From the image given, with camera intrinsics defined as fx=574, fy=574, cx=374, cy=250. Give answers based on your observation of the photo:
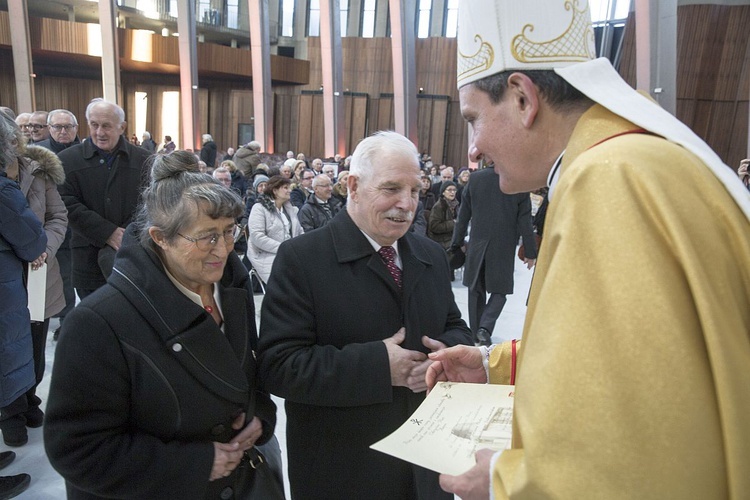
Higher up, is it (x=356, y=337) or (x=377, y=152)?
(x=377, y=152)

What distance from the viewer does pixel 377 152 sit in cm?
191

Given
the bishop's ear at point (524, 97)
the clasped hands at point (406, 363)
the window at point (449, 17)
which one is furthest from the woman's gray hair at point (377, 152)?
the window at point (449, 17)

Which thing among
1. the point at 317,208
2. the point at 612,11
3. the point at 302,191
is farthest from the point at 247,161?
the point at 612,11

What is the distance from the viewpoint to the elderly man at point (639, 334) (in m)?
0.73

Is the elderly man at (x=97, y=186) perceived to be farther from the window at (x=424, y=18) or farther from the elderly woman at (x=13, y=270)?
the window at (x=424, y=18)

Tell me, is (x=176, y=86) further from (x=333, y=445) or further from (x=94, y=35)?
(x=333, y=445)

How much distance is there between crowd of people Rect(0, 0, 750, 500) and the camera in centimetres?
74

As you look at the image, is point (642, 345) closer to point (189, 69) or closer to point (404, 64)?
point (404, 64)

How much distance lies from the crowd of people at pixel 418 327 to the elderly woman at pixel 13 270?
11 mm

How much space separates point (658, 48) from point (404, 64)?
7541 millimetres

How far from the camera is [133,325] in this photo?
151 cm

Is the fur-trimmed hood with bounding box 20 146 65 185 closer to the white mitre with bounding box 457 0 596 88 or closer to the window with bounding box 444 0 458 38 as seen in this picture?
the white mitre with bounding box 457 0 596 88

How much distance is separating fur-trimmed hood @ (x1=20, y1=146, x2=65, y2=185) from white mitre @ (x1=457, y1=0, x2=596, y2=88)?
2.76m

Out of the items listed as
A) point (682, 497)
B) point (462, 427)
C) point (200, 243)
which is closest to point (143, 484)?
point (200, 243)
